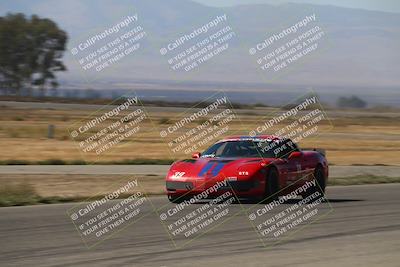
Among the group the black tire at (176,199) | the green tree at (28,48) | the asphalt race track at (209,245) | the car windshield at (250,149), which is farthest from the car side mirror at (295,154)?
the green tree at (28,48)

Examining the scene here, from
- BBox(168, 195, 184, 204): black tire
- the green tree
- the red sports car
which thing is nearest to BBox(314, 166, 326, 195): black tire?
the red sports car

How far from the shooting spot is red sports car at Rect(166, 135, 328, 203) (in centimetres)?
1495

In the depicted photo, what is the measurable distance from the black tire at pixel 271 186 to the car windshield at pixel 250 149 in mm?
497

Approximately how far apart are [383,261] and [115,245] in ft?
9.97

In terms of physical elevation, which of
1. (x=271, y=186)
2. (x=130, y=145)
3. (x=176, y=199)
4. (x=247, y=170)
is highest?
(x=130, y=145)

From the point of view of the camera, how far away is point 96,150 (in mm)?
33250

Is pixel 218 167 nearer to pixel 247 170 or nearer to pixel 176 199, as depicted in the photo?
pixel 247 170

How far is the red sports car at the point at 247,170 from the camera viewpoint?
1495 centimetres

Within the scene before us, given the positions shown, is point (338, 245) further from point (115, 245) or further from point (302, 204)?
point (302, 204)

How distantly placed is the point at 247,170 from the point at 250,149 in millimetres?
1035

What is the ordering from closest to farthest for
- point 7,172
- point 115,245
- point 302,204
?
point 115,245 < point 302,204 < point 7,172

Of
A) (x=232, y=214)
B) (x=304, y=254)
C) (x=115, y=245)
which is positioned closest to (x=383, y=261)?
(x=304, y=254)

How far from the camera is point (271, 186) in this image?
1540cm

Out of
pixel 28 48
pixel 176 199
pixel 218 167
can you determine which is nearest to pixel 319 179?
pixel 218 167
